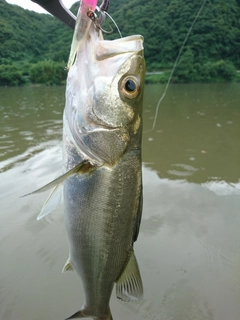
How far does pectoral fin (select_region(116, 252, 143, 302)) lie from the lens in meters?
1.71

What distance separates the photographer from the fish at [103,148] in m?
1.47

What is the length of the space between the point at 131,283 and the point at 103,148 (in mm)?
831

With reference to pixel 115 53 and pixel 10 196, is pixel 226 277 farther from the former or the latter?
pixel 10 196

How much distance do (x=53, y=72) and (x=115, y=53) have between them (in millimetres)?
41607

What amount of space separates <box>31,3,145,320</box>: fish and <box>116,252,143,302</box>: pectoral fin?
3.4 inches

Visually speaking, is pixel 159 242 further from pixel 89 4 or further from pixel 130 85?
pixel 89 4

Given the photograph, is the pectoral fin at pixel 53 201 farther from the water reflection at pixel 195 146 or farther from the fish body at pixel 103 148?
the water reflection at pixel 195 146

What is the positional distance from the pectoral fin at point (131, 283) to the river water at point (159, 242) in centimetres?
130

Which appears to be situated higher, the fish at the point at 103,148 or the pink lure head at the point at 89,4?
the pink lure head at the point at 89,4

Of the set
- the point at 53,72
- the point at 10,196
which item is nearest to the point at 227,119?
the point at 10,196

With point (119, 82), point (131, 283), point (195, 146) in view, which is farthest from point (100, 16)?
point (195, 146)

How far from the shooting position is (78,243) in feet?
5.44

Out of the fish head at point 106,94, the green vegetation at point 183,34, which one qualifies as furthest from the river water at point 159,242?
the green vegetation at point 183,34

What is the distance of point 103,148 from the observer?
151 centimetres
